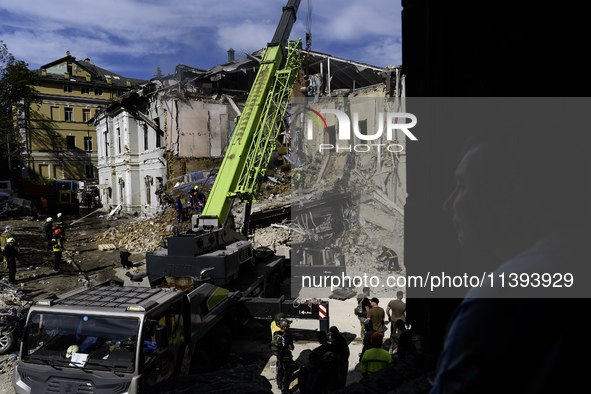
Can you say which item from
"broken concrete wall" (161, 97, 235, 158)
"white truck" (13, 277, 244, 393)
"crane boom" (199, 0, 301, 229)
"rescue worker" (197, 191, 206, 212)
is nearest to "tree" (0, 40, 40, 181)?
"broken concrete wall" (161, 97, 235, 158)

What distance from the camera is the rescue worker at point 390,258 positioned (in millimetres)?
17734

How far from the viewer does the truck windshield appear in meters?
5.91

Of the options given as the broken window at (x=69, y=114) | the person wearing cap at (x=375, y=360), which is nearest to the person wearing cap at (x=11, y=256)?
the person wearing cap at (x=375, y=360)

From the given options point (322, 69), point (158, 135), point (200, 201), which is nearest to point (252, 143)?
point (200, 201)

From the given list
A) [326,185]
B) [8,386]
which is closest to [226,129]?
[326,185]

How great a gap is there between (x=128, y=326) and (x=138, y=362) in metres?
0.55

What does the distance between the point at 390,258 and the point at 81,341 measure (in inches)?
548

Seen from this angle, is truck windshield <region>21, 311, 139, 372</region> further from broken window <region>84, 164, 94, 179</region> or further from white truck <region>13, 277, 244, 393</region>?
broken window <region>84, 164, 94, 179</region>

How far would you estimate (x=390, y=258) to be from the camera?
17859 millimetres

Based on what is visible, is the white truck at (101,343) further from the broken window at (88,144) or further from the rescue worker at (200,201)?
the broken window at (88,144)

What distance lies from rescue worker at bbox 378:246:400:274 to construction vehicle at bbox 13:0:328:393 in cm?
626

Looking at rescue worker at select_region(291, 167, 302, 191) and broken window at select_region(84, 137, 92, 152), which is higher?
broken window at select_region(84, 137, 92, 152)

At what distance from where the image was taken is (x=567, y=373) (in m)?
1.04

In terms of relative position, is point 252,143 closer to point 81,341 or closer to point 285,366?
point 285,366
